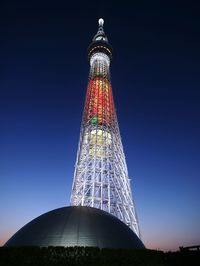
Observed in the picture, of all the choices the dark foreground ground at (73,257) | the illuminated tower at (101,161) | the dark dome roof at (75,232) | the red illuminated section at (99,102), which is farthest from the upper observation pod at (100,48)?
the dark foreground ground at (73,257)

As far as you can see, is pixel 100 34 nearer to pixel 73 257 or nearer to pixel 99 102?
pixel 99 102

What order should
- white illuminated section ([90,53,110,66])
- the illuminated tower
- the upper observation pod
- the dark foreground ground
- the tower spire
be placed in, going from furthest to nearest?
the tower spire → the upper observation pod → white illuminated section ([90,53,110,66]) → the illuminated tower → the dark foreground ground

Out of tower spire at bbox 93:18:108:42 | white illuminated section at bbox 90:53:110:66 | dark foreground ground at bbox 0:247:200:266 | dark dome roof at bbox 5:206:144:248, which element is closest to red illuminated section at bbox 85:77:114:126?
white illuminated section at bbox 90:53:110:66

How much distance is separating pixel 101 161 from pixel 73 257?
29.8 metres

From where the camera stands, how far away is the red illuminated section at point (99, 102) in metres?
44.4

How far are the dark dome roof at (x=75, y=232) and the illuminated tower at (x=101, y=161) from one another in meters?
20.2

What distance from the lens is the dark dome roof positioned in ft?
36.1

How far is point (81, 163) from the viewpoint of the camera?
128 ft

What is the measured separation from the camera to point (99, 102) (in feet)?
153

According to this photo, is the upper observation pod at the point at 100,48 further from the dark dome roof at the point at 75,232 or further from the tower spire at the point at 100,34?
the dark dome roof at the point at 75,232

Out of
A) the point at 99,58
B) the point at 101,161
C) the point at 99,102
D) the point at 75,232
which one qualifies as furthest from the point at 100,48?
the point at 75,232

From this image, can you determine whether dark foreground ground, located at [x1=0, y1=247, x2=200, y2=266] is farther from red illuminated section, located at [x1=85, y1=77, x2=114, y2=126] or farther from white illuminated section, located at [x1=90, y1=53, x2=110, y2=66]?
white illuminated section, located at [x1=90, y1=53, x2=110, y2=66]

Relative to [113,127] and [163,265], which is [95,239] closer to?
[163,265]

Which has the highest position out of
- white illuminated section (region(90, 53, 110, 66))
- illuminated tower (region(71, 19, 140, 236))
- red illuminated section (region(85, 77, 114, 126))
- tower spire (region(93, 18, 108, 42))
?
tower spire (region(93, 18, 108, 42))
